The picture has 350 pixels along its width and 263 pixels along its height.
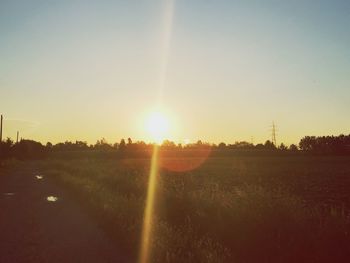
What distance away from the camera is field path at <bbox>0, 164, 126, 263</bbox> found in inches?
386

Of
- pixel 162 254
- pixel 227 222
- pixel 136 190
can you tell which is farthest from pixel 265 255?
pixel 136 190

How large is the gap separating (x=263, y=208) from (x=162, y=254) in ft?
12.4

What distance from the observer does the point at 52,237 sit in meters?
12.1

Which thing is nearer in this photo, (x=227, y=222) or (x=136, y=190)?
(x=227, y=222)

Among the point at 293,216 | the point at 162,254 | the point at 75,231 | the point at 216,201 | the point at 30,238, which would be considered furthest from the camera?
the point at 216,201

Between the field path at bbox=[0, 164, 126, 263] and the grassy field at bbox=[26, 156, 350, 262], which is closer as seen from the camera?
the grassy field at bbox=[26, 156, 350, 262]

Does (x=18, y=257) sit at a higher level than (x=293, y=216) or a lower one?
lower

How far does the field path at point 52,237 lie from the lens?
386 inches

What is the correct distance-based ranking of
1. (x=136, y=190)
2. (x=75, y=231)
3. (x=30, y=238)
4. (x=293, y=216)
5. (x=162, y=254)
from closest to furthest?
(x=162, y=254) → (x=293, y=216) → (x=30, y=238) → (x=75, y=231) → (x=136, y=190)

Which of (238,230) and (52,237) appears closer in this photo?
(238,230)

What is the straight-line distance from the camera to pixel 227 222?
1196 cm

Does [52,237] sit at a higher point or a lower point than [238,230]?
lower

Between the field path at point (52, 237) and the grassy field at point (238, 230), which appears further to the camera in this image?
the field path at point (52, 237)

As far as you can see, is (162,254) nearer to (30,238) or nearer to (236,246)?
(236,246)
